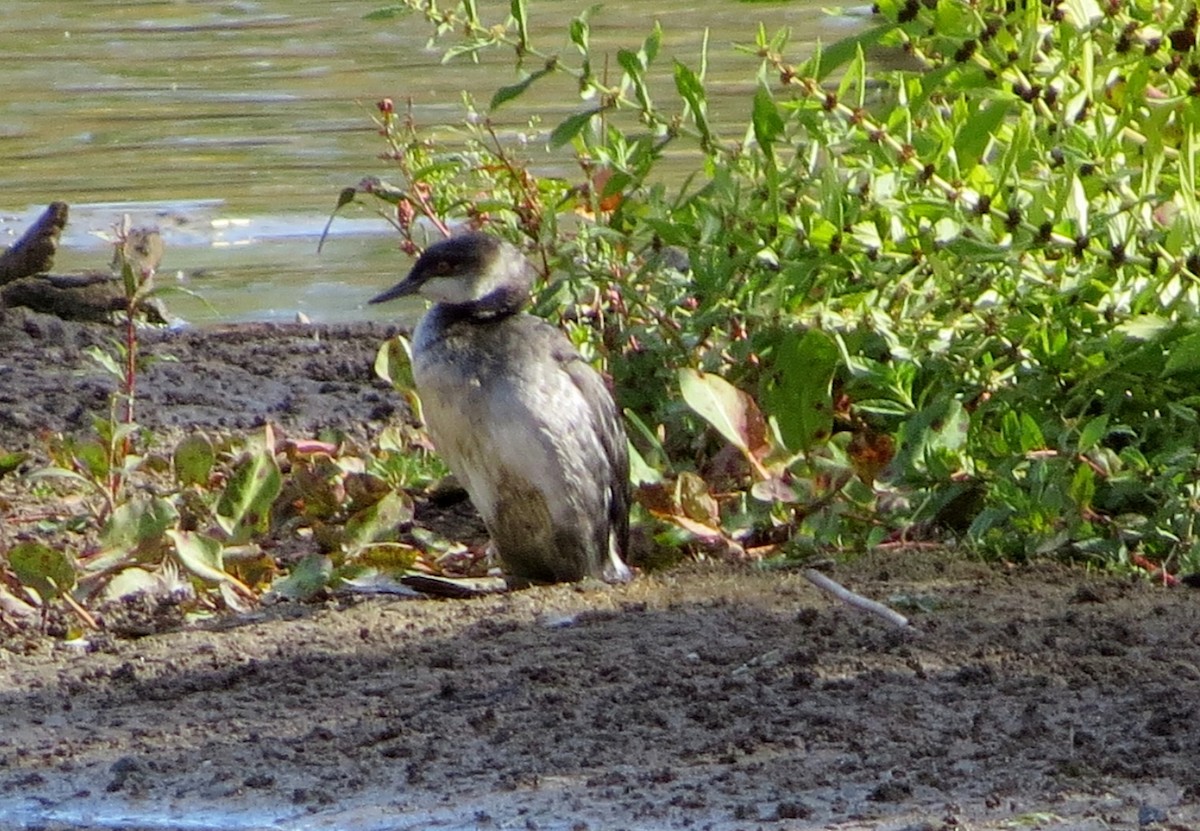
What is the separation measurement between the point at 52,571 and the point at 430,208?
180 centimetres

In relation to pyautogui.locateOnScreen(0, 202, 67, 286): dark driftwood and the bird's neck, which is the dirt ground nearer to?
the bird's neck

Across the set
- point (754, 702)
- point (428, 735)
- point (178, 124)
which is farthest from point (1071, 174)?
point (178, 124)

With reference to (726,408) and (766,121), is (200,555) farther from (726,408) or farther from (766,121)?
(766,121)

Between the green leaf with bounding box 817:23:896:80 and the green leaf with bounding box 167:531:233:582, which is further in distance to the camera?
the green leaf with bounding box 167:531:233:582

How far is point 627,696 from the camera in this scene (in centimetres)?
425

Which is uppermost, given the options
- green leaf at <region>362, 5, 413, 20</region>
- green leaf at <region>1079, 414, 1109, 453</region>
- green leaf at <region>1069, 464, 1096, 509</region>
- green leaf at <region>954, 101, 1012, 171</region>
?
green leaf at <region>362, 5, 413, 20</region>

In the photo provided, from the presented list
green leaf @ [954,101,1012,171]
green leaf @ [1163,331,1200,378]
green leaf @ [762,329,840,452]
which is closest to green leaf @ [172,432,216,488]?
green leaf @ [762,329,840,452]

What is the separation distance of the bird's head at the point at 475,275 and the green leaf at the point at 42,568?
3.49ft

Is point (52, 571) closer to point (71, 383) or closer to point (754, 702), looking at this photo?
point (754, 702)

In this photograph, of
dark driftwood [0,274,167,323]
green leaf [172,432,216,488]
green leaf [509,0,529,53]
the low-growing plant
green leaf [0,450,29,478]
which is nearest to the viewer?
the low-growing plant

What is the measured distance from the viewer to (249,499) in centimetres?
557

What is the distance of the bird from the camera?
531cm

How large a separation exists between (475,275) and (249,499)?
32.3 inches

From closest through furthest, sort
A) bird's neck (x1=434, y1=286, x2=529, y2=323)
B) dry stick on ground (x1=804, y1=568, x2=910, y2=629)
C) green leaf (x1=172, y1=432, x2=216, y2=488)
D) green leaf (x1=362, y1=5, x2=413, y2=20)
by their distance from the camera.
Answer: dry stick on ground (x1=804, y1=568, x2=910, y2=629), green leaf (x1=362, y1=5, x2=413, y2=20), bird's neck (x1=434, y1=286, x2=529, y2=323), green leaf (x1=172, y1=432, x2=216, y2=488)
